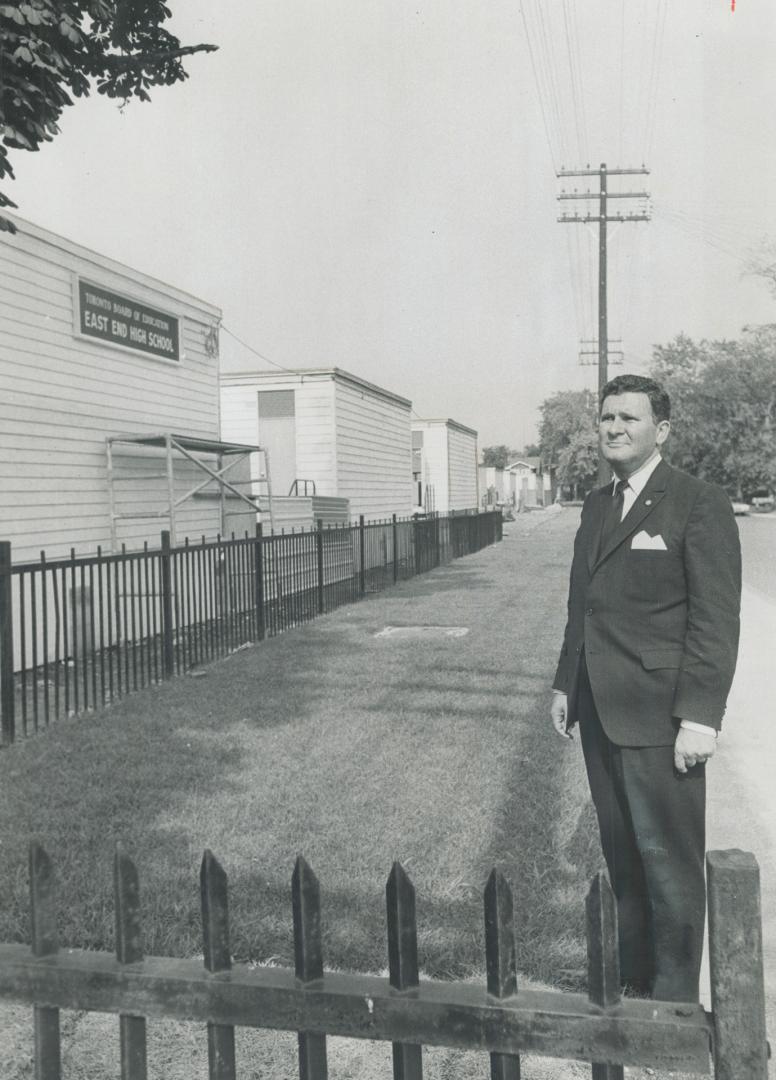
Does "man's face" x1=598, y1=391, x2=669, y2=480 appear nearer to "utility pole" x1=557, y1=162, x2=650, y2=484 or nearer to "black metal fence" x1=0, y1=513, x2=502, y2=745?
"black metal fence" x1=0, y1=513, x2=502, y2=745

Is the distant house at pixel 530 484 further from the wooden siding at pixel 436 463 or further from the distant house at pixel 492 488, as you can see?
the wooden siding at pixel 436 463

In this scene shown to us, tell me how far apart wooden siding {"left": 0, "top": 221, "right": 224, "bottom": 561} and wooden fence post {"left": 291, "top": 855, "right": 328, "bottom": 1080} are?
30.5 feet

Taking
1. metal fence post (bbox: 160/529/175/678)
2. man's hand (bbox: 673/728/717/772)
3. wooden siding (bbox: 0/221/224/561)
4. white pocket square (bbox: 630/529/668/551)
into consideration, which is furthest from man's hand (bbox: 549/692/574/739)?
wooden siding (bbox: 0/221/224/561)

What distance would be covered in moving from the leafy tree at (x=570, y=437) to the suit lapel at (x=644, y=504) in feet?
327

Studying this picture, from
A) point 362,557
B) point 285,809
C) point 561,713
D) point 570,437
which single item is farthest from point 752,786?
point 570,437

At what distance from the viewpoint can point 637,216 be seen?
2800 centimetres

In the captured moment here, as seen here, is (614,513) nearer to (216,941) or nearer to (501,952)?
(501,952)

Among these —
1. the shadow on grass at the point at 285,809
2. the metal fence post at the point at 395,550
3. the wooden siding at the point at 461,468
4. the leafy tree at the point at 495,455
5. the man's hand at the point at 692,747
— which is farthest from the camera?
the leafy tree at the point at 495,455

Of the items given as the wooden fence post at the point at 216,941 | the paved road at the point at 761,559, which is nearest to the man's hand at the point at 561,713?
the wooden fence post at the point at 216,941

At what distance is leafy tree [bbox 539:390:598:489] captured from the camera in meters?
105

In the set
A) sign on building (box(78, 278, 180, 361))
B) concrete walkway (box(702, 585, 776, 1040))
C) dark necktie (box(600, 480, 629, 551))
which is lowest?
concrete walkway (box(702, 585, 776, 1040))

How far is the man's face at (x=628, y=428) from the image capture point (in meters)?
3.10

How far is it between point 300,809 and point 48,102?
3.62m

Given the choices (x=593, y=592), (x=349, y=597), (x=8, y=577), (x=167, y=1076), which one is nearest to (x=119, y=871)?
(x=167, y=1076)
